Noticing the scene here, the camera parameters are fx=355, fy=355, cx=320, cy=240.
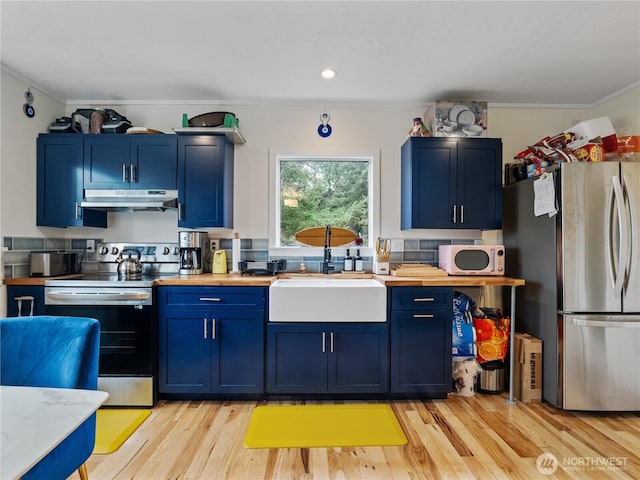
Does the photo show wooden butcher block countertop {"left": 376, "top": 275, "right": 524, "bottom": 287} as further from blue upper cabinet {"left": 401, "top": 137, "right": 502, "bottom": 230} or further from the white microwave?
blue upper cabinet {"left": 401, "top": 137, "right": 502, "bottom": 230}

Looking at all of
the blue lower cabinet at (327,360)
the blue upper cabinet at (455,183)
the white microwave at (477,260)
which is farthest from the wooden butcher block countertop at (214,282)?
the white microwave at (477,260)

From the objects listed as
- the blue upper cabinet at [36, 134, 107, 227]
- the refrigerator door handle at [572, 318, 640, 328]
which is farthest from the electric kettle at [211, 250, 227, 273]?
the refrigerator door handle at [572, 318, 640, 328]

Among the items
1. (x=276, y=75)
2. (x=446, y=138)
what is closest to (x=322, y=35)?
(x=276, y=75)

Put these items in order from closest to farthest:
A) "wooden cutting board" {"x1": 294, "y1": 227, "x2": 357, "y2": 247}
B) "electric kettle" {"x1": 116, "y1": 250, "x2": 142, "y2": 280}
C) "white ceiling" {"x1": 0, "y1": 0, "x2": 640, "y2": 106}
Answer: "white ceiling" {"x1": 0, "y1": 0, "x2": 640, "y2": 106} → "electric kettle" {"x1": 116, "y1": 250, "x2": 142, "y2": 280} → "wooden cutting board" {"x1": 294, "y1": 227, "x2": 357, "y2": 247}

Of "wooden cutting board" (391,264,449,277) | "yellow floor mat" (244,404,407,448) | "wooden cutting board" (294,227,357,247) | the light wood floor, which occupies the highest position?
"wooden cutting board" (294,227,357,247)

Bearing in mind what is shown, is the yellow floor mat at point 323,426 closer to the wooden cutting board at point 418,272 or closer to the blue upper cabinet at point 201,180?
the wooden cutting board at point 418,272

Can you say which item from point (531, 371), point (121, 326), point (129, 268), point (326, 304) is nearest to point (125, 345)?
point (121, 326)

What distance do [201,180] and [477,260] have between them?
2.40 metres

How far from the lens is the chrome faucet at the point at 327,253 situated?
3201 millimetres

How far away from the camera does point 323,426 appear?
7.54 feet

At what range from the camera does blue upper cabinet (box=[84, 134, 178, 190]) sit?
9.75 ft

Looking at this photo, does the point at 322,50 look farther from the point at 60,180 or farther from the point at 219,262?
the point at 60,180

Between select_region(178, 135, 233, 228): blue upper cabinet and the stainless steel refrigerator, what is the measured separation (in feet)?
8.44

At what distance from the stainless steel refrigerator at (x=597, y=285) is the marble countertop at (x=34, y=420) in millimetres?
2789
